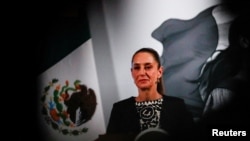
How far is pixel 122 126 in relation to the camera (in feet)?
7.40

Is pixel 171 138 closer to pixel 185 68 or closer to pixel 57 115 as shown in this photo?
pixel 185 68

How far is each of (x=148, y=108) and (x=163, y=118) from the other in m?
0.11

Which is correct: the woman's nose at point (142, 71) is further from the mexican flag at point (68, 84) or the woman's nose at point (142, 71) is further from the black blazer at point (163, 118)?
the mexican flag at point (68, 84)

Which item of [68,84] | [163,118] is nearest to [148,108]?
[163,118]

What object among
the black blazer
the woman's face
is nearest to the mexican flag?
the black blazer

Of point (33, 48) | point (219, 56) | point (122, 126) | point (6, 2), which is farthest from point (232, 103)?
point (6, 2)

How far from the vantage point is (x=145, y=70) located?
2264mm

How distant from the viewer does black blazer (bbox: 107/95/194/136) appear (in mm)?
2199

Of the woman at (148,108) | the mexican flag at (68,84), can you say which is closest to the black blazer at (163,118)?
the woman at (148,108)

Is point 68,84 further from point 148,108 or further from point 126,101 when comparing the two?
point 148,108

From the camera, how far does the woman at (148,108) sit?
2201mm

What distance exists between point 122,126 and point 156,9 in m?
0.79

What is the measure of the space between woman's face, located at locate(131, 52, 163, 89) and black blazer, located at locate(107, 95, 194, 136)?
0.12 metres

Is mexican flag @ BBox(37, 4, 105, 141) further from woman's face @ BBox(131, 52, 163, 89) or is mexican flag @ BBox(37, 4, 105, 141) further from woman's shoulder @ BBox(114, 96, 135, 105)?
woman's face @ BBox(131, 52, 163, 89)
